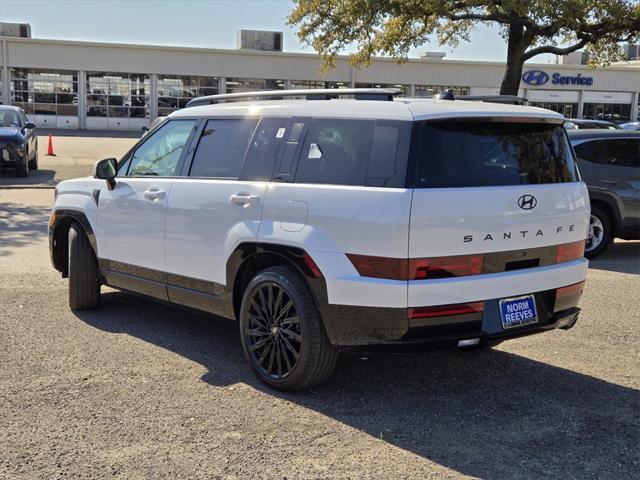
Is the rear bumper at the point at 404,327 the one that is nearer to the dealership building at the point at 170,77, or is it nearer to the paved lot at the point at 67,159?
the paved lot at the point at 67,159

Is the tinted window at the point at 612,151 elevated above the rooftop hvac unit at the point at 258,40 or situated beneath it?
situated beneath

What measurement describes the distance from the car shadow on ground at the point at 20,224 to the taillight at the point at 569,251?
22.6 ft

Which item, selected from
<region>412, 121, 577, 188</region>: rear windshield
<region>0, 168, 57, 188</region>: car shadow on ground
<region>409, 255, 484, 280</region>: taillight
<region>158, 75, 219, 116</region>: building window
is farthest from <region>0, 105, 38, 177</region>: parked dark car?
<region>158, 75, 219, 116</region>: building window

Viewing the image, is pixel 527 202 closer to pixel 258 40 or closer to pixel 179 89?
pixel 179 89

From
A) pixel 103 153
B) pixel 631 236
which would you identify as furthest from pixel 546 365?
pixel 103 153

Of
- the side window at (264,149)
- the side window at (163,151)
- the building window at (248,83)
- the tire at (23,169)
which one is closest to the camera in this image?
the side window at (264,149)

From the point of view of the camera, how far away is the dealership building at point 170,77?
43.2 meters

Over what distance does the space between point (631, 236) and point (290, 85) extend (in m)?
38.7

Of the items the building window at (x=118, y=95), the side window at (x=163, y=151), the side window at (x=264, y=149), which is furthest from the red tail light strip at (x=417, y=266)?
the building window at (x=118, y=95)

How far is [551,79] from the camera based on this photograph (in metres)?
48.3

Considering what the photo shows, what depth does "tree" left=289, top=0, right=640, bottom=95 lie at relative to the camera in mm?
17764

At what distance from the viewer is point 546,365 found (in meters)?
5.14

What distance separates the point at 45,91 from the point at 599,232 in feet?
136

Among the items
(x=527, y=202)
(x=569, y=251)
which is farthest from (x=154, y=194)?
(x=569, y=251)
